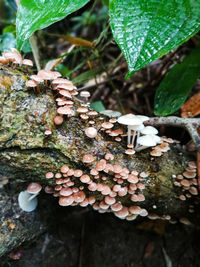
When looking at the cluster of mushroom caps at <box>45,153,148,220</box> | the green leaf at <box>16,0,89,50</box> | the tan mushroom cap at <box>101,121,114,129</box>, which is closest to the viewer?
the green leaf at <box>16,0,89,50</box>

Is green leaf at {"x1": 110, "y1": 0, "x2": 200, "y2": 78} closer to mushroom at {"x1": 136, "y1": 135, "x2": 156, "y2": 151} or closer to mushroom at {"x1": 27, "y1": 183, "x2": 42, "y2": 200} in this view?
mushroom at {"x1": 136, "y1": 135, "x2": 156, "y2": 151}

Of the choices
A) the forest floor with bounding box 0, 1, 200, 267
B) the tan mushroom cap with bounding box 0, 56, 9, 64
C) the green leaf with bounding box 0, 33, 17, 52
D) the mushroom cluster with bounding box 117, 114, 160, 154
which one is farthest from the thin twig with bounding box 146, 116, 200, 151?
the green leaf with bounding box 0, 33, 17, 52

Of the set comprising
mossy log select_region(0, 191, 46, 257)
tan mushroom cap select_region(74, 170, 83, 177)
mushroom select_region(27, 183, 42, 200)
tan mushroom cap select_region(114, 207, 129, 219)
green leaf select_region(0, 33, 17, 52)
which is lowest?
mossy log select_region(0, 191, 46, 257)

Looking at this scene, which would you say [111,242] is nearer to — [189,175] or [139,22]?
[189,175]

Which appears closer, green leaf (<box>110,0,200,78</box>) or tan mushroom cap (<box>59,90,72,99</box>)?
green leaf (<box>110,0,200,78</box>)

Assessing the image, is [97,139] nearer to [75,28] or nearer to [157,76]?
[157,76]

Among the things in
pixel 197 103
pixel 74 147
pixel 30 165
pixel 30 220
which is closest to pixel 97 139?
pixel 74 147

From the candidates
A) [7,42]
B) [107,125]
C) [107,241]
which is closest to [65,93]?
[107,125]
